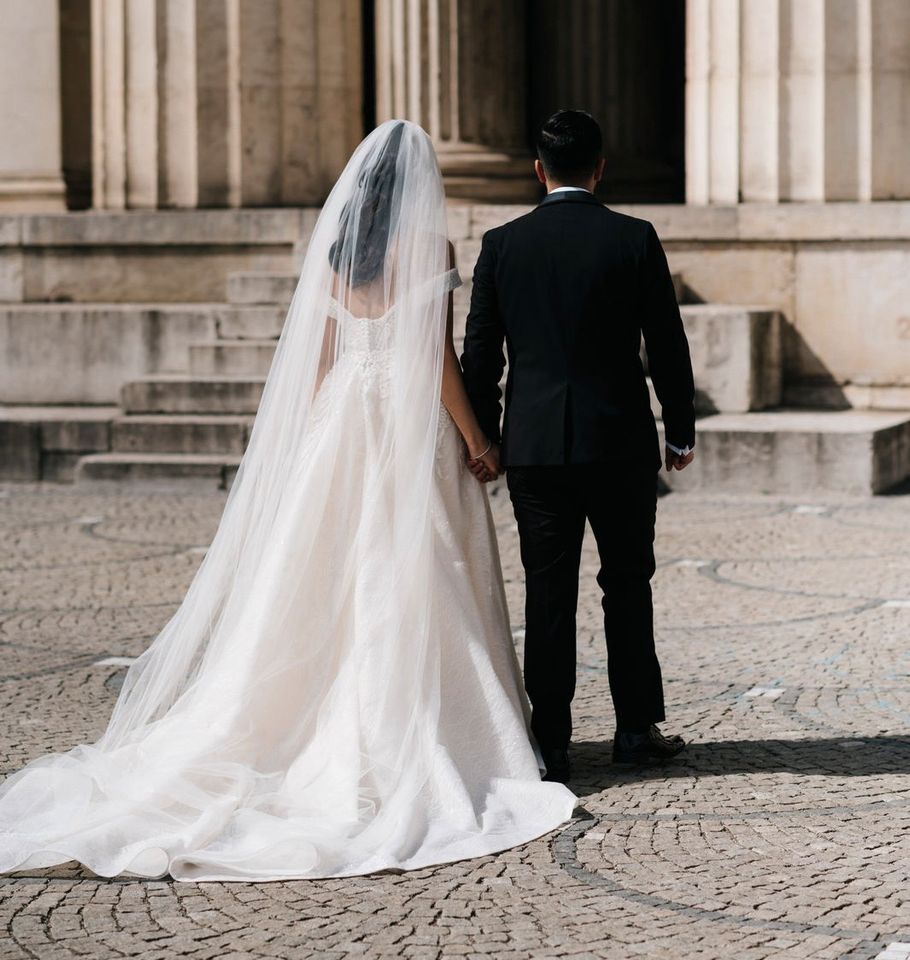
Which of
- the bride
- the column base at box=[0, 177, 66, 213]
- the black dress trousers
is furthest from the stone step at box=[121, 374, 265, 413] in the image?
the black dress trousers

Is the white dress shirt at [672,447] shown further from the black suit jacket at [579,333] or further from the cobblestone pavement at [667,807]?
the cobblestone pavement at [667,807]

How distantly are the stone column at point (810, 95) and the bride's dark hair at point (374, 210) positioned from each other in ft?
24.6

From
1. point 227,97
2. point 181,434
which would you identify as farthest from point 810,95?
point 181,434

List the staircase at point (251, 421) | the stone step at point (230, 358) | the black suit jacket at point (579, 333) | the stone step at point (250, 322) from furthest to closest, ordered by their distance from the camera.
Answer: the stone step at point (250, 322)
the stone step at point (230, 358)
the staircase at point (251, 421)
the black suit jacket at point (579, 333)

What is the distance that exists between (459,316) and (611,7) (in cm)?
420

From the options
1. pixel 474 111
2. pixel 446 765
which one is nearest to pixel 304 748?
pixel 446 765

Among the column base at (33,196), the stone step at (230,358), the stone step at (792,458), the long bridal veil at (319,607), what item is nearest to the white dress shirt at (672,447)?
the long bridal veil at (319,607)

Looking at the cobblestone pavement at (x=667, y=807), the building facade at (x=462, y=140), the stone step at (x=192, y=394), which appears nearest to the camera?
the cobblestone pavement at (x=667, y=807)

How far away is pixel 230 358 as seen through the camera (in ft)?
39.4

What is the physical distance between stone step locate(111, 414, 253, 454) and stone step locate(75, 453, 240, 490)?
0.05 meters

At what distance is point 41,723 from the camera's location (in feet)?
18.6

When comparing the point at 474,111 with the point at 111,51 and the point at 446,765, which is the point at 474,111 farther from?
the point at 446,765

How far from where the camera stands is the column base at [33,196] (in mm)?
13922

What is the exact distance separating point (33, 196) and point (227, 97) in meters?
1.91
